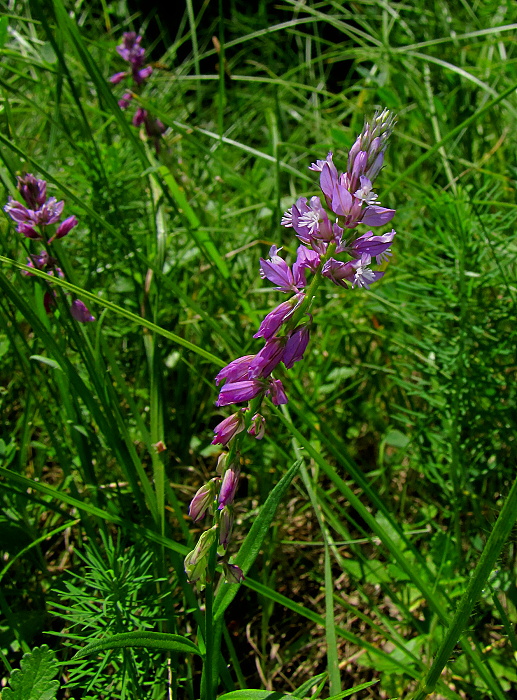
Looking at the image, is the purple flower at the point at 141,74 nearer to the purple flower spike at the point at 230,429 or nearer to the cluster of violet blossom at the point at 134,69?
the cluster of violet blossom at the point at 134,69

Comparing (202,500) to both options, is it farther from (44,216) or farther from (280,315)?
(44,216)

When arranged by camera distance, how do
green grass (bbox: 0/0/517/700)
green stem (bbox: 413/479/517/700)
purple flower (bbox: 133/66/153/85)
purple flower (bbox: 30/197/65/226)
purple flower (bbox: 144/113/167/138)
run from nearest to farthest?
1. green stem (bbox: 413/479/517/700)
2. green grass (bbox: 0/0/517/700)
3. purple flower (bbox: 30/197/65/226)
4. purple flower (bbox: 144/113/167/138)
5. purple flower (bbox: 133/66/153/85)

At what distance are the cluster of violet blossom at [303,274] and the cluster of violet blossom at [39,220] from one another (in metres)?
0.72

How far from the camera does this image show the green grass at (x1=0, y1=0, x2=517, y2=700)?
4.58 ft

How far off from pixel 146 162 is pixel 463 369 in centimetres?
108

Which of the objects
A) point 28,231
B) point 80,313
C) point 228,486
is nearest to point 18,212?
point 28,231

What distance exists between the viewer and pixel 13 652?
157 centimetres

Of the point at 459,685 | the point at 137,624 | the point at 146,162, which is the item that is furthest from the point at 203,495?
the point at 146,162

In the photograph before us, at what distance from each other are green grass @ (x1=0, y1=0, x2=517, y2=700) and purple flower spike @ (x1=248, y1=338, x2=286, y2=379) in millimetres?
230

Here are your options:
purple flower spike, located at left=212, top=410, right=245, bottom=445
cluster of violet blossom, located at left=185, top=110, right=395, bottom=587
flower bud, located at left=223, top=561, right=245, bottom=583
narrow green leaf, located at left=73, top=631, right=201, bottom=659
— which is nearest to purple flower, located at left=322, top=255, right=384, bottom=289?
cluster of violet blossom, located at left=185, top=110, right=395, bottom=587

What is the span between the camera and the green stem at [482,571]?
94 centimetres

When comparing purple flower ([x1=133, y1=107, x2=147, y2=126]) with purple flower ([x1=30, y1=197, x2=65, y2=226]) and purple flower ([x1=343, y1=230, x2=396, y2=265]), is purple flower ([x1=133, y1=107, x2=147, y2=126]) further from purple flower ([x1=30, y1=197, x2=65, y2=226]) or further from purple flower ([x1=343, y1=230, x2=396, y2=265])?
purple flower ([x1=343, y1=230, x2=396, y2=265])

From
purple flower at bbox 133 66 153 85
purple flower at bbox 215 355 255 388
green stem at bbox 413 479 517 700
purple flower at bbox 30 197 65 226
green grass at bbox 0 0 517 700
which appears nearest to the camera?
green stem at bbox 413 479 517 700

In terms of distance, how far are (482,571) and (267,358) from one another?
44 centimetres
